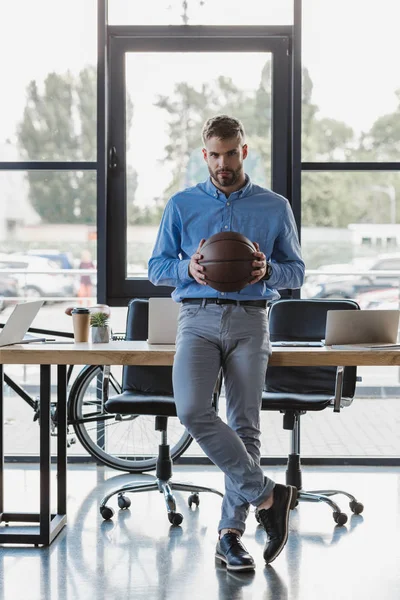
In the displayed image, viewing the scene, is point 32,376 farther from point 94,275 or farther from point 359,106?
point 359,106

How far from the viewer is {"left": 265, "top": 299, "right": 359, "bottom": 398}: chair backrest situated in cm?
413

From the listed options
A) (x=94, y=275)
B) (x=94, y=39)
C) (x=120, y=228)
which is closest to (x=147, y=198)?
(x=120, y=228)

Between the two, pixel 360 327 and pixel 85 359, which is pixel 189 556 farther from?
pixel 360 327

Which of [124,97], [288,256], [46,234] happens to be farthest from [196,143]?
[288,256]

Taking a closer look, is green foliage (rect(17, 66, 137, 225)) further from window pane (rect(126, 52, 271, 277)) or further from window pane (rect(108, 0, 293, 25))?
window pane (rect(108, 0, 293, 25))

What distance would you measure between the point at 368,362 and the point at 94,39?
2.57 meters

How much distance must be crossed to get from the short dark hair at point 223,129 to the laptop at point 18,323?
38.8 inches

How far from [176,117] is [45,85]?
739 mm

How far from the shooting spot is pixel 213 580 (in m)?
3.00

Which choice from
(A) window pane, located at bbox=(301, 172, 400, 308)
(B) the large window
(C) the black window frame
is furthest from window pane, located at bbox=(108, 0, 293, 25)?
(A) window pane, located at bbox=(301, 172, 400, 308)

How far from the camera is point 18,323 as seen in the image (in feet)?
11.2

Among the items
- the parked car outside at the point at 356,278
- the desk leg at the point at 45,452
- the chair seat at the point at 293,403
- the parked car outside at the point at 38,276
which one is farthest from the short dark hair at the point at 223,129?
the parked car outside at the point at 38,276

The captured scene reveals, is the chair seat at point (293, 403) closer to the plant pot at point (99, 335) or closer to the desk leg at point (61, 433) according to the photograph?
the plant pot at point (99, 335)

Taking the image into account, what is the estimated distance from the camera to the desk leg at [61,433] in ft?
11.9
